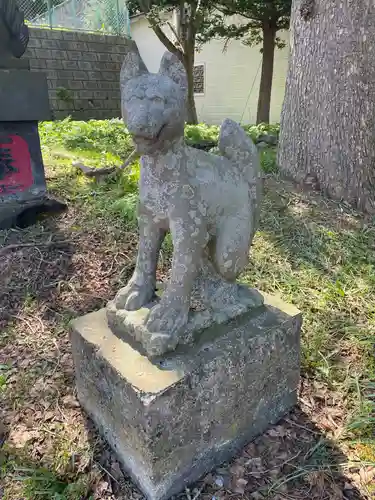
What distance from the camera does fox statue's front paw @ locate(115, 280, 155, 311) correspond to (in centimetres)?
178

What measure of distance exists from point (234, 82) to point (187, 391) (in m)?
12.2

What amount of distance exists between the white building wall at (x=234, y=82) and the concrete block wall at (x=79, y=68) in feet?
4.53

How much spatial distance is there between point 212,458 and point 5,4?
11.8 ft

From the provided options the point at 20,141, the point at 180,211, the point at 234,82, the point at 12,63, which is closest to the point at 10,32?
the point at 12,63

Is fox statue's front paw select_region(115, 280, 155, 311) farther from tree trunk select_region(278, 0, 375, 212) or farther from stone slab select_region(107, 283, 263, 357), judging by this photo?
tree trunk select_region(278, 0, 375, 212)

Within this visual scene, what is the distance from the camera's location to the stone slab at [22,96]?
3.35 meters

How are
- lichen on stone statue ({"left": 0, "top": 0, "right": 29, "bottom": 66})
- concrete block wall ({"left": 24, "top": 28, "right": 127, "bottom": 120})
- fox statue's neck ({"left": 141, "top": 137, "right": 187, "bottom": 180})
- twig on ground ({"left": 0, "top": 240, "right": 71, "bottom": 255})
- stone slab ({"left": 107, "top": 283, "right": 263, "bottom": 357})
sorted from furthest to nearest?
concrete block wall ({"left": 24, "top": 28, "right": 127, "bottom": 120}) < lichen on stone statue ({"left": 0, "top": 0, "right": 29, "bottom": 66}) < twig on ground ({"left": 0, "top": 240, "right": 71, "bottom": 255}) < stone slab ({"left": 107, "top": 283, "right": 263, "bottom": 357}) < fox statue's neck ({"left": 141, "top": 137, "right": 187, "bottom": 180})

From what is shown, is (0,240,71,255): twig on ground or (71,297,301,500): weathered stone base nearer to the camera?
(71,297,301,500): weathered stone base

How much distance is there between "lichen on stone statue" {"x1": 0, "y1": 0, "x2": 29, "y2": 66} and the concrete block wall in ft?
22.8

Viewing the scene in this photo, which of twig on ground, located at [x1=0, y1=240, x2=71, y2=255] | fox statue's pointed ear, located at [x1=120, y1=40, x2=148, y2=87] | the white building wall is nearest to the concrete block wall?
the white building wall

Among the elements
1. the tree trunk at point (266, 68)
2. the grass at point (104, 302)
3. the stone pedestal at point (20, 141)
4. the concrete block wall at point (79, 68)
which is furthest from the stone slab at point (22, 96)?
the concrete block wall at point (79, 68)

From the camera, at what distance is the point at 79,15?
11.7m

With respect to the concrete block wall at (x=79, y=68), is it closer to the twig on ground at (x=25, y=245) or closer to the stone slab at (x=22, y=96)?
the stone slab at (x=22, y=96)

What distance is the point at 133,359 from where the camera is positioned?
64.0 inches
